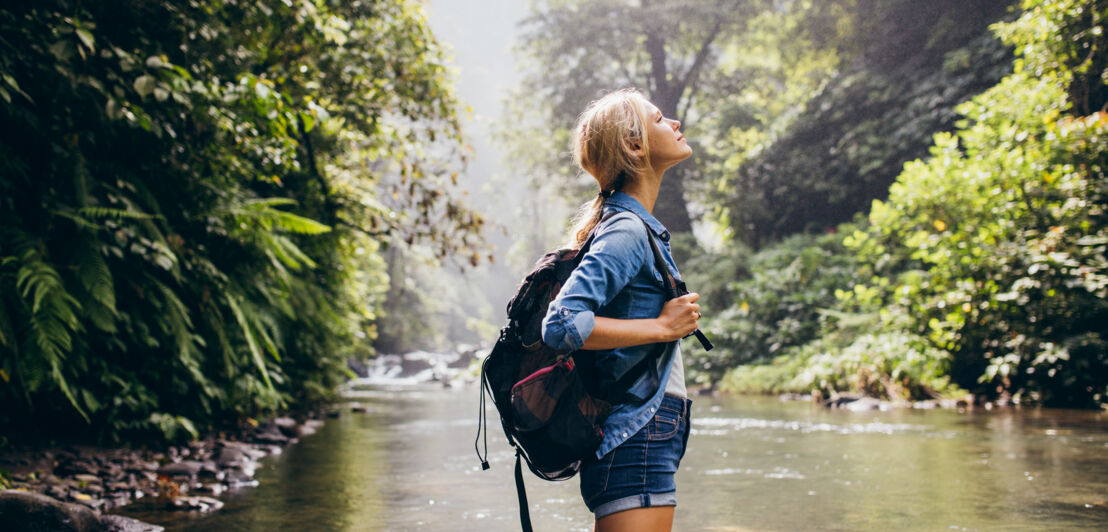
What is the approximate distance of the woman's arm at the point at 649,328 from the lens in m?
1.86

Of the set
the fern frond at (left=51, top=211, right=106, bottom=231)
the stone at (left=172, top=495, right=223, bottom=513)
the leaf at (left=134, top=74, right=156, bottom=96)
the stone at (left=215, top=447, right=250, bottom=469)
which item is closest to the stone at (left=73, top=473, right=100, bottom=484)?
the stone at (left=172, top=495, right=223, bottom=513)

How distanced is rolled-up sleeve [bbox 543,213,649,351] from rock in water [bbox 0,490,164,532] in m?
2.59

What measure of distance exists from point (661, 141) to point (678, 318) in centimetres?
49

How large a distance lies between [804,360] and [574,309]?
13.2 metres

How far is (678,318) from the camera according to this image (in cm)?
194

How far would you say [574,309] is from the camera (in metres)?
1.78

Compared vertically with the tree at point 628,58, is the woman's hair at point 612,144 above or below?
below

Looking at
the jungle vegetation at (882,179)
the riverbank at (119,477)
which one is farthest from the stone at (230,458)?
the jungle vegetation at (882,179)

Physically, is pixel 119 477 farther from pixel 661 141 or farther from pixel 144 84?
pixel 661 141

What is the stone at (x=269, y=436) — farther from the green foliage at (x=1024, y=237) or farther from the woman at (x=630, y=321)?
the green foliage at (x=1024, y=237)

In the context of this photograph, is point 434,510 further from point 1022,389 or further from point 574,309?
point 1022,389

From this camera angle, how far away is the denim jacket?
1782 millimetres

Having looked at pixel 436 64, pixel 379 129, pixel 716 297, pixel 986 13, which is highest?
pixel 986 13

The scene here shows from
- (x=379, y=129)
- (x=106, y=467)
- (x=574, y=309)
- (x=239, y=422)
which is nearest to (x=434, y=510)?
(x=106, y=467)
